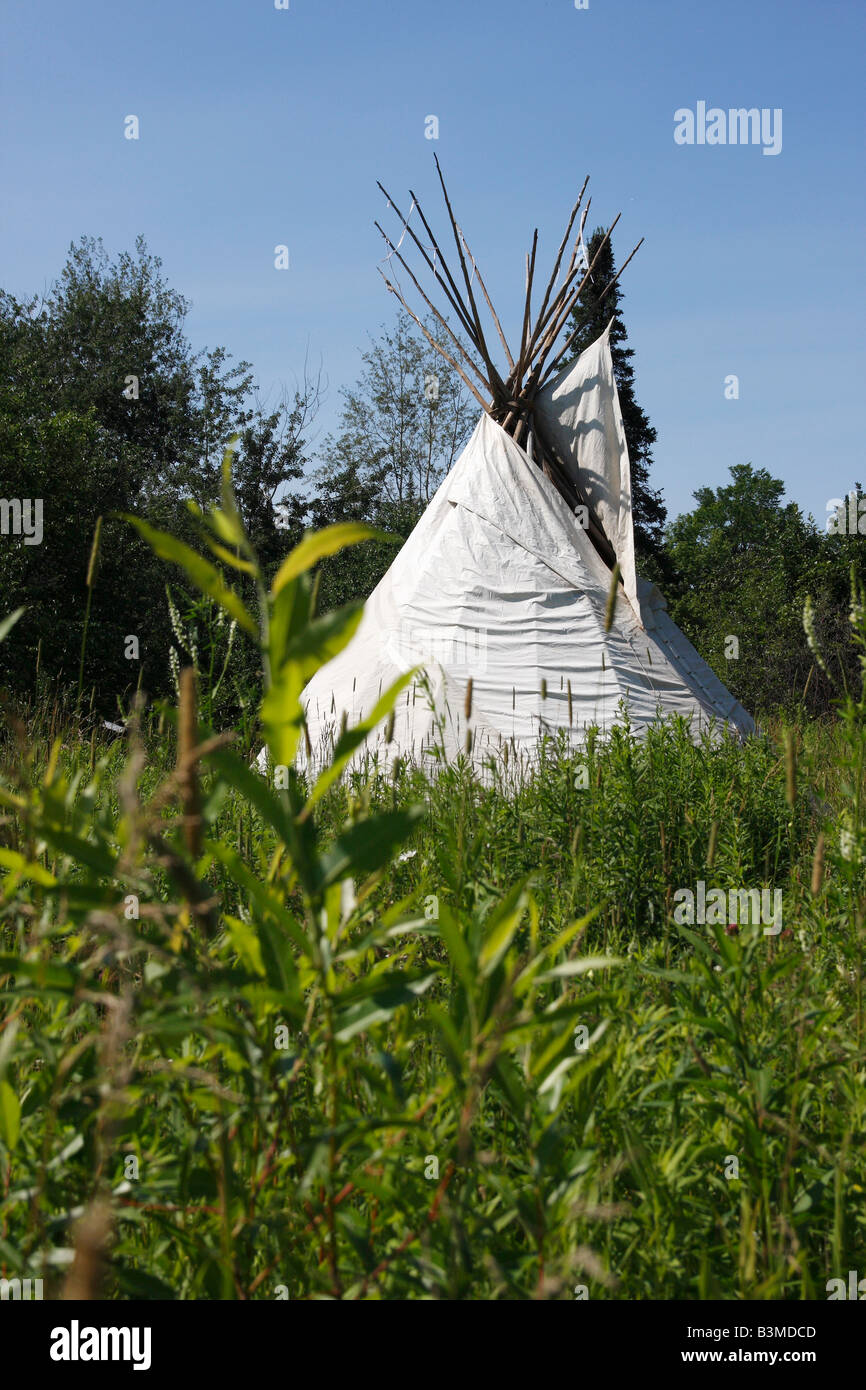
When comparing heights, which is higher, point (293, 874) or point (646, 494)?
point (646, 494)

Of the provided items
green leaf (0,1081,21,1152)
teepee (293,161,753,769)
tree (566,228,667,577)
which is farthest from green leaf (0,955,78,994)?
tree (566,228,667,577)

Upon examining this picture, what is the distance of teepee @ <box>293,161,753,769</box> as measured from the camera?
525 cm

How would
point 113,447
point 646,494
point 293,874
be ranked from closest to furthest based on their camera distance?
point 293,874 → point 113,447 → point 646,494

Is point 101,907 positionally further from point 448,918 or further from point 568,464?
point 568,464

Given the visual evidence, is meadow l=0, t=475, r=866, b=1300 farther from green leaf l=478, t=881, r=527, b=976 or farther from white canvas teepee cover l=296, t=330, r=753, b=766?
white canvas teepee cover l=296, t=330, r=753, b=766

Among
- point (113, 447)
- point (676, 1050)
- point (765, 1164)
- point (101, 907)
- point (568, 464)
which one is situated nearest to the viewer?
point (101, 907)

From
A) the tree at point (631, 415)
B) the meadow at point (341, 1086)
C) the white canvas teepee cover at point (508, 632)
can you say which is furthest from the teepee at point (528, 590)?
the tree at point (631, 415)

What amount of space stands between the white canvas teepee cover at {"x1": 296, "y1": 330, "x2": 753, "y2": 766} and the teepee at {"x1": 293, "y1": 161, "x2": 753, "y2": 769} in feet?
0.03

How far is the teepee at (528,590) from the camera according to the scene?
17.2ft

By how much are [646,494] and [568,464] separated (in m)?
14.1

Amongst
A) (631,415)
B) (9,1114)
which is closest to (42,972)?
(9,1114)

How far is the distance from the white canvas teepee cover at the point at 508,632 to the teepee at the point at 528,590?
10 mm
